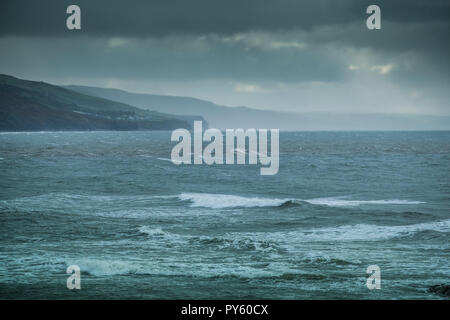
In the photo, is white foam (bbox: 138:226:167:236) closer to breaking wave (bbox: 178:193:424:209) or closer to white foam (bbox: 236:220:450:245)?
white foam (bbox: 236:220:450:245)

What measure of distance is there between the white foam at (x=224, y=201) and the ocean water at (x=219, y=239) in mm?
77

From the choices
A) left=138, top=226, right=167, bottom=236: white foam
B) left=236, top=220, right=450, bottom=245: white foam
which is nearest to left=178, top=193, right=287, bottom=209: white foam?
left=138, top=226, right=167, bottom=236: white foam

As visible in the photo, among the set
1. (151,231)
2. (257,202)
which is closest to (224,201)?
(257,202)

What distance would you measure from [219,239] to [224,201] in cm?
1431

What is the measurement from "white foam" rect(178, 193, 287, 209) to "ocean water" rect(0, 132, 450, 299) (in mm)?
77

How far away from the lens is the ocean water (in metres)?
15.1

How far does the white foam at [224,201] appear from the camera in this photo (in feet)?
113

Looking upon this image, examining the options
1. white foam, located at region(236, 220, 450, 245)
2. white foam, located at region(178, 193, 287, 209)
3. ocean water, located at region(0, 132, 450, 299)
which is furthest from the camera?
white foam, located at region(178, 193, 287, 209)

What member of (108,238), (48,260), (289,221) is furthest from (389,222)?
(48,260)

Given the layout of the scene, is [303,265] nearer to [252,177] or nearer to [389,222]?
[389,222]

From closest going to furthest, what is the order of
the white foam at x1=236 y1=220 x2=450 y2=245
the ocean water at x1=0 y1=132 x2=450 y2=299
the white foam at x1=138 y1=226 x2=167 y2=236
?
the ocean water at x1=0 y1=132 x2=450 y2=299 < the white foam at x1=236 y1=220 x2=450 y2=245 < the white foam at x1=138 y1=226 x2=167 y2=236

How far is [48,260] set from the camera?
59.4 ft
